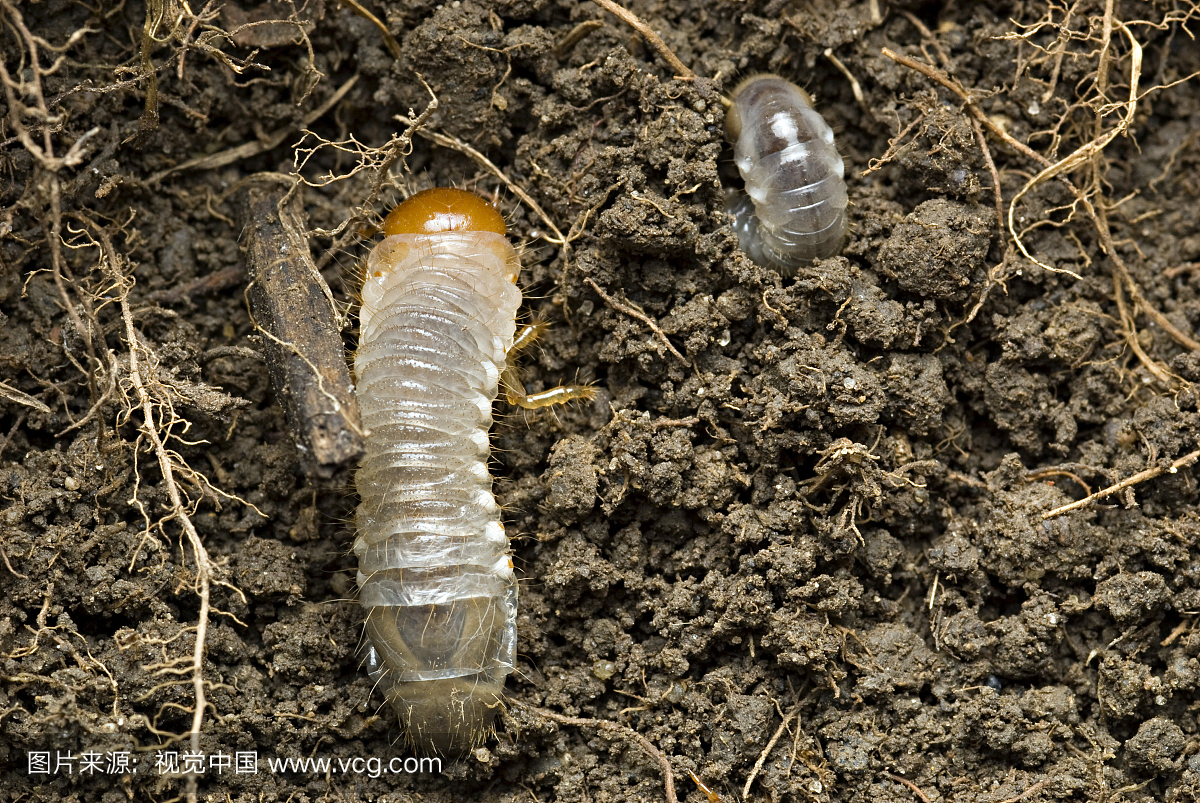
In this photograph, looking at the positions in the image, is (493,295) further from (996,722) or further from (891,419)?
(996,722)

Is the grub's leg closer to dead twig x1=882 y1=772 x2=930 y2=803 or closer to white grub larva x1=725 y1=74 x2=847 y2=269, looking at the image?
white grub larva x1=725 y1=74 x2=847 y2=269

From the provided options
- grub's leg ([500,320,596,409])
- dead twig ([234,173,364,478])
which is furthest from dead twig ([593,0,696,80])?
dead twig ([234,173,364,478])

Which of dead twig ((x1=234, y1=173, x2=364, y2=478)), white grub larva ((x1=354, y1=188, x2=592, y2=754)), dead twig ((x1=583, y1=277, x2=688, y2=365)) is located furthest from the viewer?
dead twig ((x1=583, y1=277, x2=688, y2=365))

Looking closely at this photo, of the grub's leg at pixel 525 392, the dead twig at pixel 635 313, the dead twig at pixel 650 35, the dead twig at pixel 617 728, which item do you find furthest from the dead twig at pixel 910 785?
the dead twig at pixel 650 35

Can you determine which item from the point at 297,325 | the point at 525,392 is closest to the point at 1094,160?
the point at 525,392

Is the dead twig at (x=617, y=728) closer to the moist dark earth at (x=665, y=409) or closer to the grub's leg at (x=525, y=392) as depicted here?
the moist dark earth at (x=665, y=409)
